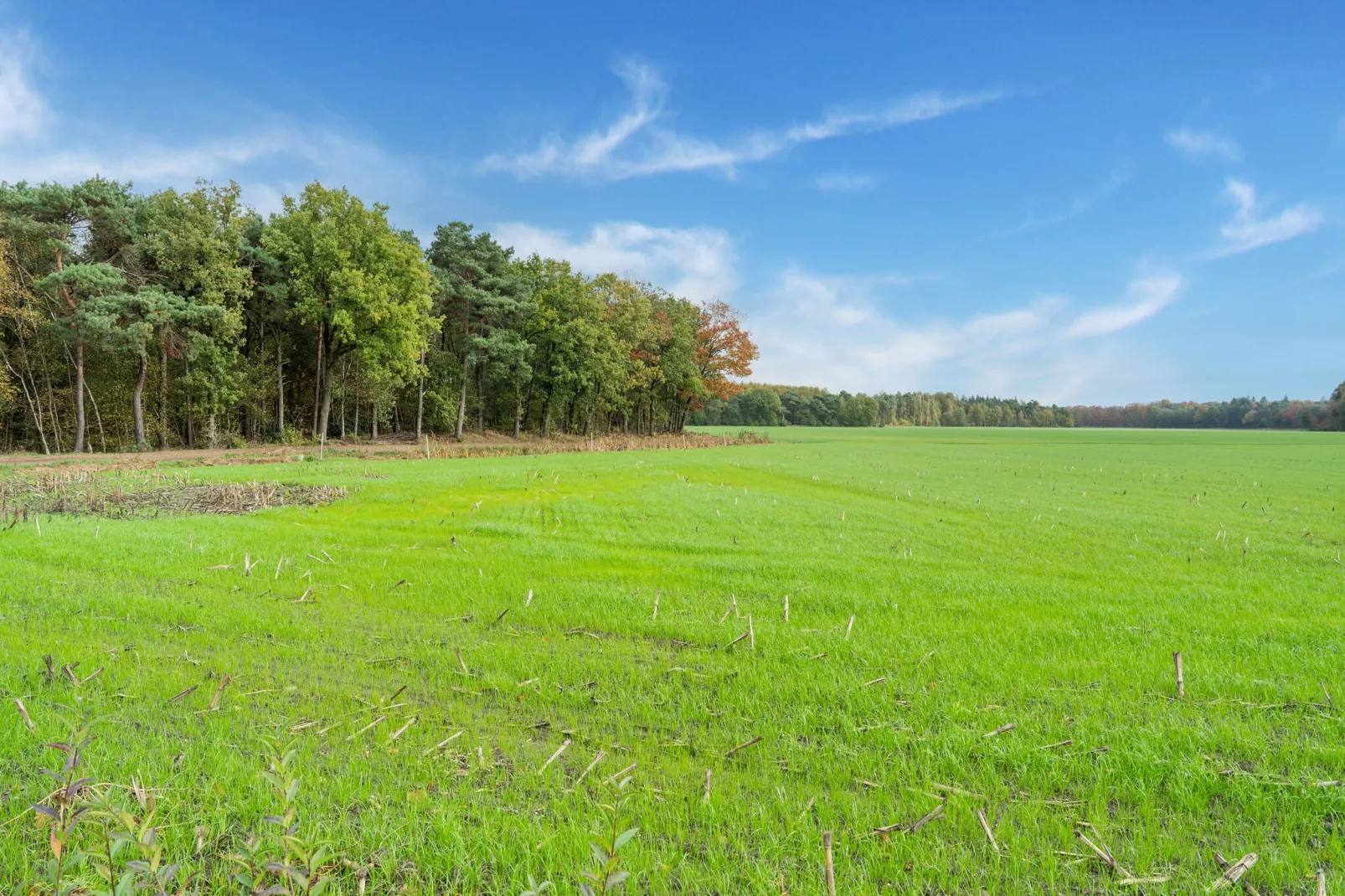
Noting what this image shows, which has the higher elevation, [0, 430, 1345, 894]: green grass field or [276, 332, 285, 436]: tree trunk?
[276, 332, 285, 436]: tree trunk

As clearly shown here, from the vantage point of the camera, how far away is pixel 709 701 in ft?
16.8

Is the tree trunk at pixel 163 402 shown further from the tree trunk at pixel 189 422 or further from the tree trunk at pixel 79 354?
Result: the tree trunk at pixel 79 354

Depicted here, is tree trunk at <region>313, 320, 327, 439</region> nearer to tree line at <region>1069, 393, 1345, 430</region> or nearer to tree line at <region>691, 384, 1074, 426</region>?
tree line at <region>691, 384, 1074, 426</region>

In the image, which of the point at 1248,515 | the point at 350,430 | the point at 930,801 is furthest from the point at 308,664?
the point at 350,430

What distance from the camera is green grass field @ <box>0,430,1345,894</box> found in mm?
3279

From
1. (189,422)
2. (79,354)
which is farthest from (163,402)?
(79,354)

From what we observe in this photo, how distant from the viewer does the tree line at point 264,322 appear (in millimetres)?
34531

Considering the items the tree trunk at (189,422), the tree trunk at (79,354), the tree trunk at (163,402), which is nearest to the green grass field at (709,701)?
the tree trunk at (79,354)

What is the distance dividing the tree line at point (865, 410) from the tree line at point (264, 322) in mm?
71340

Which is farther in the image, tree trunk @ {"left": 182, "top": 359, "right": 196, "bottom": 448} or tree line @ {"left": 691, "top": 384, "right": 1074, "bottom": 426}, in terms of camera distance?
tree line @ {"left": 691, "top": 384, "right": 1074, "bottom": 426}

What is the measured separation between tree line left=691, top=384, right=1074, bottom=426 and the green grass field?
119171 mm

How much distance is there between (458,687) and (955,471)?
2660cm

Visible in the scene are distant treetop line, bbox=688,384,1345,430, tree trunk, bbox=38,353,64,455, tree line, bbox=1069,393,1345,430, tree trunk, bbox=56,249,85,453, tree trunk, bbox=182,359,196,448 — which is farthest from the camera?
distant treetop line, bbox=688,384,1345,430

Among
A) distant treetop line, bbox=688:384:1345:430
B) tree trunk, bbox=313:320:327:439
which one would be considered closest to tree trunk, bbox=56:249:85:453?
tree trunk, bbox=313:320:327:439
